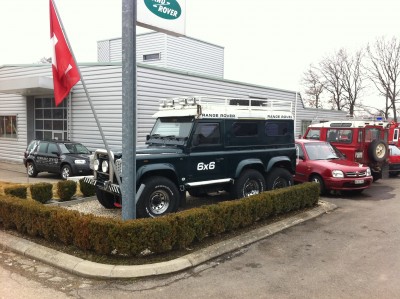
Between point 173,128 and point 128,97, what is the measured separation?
2642 mm

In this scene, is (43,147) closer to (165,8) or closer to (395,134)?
(165,8)

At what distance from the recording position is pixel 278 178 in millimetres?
9633

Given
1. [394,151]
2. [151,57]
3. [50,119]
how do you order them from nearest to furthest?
1. [394,151]
2. [50,119]
3. [151,57]

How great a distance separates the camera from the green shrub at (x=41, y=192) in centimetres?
857

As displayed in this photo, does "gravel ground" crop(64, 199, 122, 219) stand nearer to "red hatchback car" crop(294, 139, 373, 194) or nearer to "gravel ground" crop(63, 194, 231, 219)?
"gravel ground" crop(63, 194, 231, 219)

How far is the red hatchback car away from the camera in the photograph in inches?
424

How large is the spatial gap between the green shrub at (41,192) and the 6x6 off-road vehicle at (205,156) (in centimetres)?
141

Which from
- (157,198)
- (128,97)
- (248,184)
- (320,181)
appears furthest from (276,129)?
(128,97)

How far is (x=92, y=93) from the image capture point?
16594 mm

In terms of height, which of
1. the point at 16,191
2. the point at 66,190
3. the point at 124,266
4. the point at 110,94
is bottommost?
the point at 124,266

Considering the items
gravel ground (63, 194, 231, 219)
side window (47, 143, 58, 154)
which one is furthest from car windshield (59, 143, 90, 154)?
gravel ground (63, 194, 231, 219)

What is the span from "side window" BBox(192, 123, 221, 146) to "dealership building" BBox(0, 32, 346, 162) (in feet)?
15.7

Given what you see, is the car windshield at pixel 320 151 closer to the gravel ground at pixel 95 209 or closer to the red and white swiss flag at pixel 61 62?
the gravel ground at pixel 95 209

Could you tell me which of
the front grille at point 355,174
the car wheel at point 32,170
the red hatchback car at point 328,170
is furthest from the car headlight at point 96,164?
the car wheel at point 32,170
